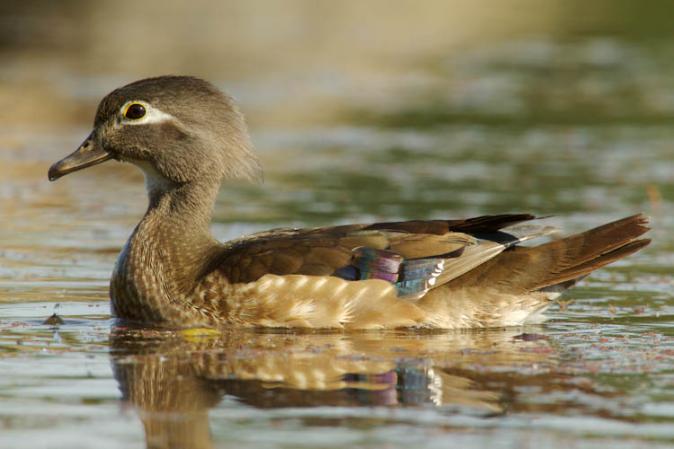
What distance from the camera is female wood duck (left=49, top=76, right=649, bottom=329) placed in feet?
30.7

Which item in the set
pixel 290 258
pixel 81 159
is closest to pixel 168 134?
pixel 81 159

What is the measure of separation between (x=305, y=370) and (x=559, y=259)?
7.75 feet

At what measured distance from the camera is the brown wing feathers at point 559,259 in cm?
945

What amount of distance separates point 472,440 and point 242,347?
98.8 inches

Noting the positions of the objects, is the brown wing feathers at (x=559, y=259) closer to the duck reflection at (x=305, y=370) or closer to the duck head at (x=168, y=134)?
the duck reflection at (x=305, y=370)

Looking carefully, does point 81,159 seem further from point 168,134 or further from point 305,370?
point 305,370

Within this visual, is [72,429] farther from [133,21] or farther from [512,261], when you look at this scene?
[133,21]

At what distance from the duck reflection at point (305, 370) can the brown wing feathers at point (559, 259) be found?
37 cm

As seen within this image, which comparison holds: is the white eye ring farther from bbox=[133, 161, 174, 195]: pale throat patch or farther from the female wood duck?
bbox=[133, 161, 174, 195]: pale throat patch

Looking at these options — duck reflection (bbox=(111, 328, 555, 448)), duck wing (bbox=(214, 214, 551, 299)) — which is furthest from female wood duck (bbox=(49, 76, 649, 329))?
duck reflection (bbox=(111, 328, 555, 448))

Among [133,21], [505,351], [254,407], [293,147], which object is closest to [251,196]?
[293,147]

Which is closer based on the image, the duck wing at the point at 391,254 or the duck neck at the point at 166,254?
the duck wing at the point at 391,254

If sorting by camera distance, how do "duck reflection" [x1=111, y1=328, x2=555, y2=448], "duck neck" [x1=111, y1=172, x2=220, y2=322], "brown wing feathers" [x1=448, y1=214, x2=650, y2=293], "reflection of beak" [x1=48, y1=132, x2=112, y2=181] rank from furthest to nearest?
"reflection of beak" [x1=48, y1=132, x2=112, y2=181] < "duck neck" [x1=111, y1=172, x2=220, y2=322] < "brown wing feathers" [x1=448, y1=214, x2=650, y2=293] < "duck reflection" [x1=111, y1=328, x2=555, y2=448]

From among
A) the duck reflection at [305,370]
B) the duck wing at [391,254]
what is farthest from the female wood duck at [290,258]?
the duck reflection at [305,370]
